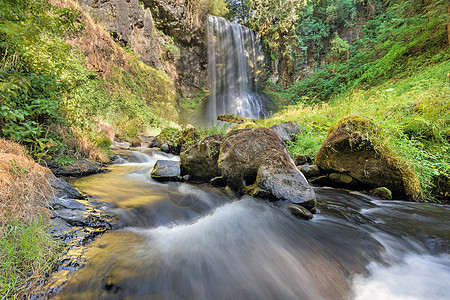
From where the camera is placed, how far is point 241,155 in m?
3.18

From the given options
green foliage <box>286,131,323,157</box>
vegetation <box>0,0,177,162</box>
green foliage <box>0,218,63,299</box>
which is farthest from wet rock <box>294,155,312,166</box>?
vegetation <box>0,0,177,162</box>

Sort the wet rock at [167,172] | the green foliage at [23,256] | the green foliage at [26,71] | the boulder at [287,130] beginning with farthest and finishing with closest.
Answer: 1. the boulder at [287,130]
2. the wet rock at [167,172]
3. the green foliage at [26,71]
4. the green foliage at [23,256]

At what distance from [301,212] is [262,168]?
0.83 m

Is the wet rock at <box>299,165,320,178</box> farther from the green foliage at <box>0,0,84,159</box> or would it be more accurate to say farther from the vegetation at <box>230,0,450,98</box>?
the vegetation at <box>230,0,450,98</box>

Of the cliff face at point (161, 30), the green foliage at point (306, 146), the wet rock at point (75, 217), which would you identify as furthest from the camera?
the cliff face at point (161, 30)

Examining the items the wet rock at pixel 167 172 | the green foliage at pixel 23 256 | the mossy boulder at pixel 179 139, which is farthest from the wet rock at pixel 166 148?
the green foliage at pixel 23 256

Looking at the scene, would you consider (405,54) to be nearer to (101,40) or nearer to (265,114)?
(265,114)

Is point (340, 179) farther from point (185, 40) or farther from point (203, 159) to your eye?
point (185, 40)

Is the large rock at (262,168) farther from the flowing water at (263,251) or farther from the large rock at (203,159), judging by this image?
the large rock at (203,159)

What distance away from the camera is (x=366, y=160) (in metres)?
3.23

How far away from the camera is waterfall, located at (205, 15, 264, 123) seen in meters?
18.4

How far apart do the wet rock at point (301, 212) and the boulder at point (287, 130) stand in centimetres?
309

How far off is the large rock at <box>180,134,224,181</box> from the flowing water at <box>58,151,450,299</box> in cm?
95

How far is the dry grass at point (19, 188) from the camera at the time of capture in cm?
145
